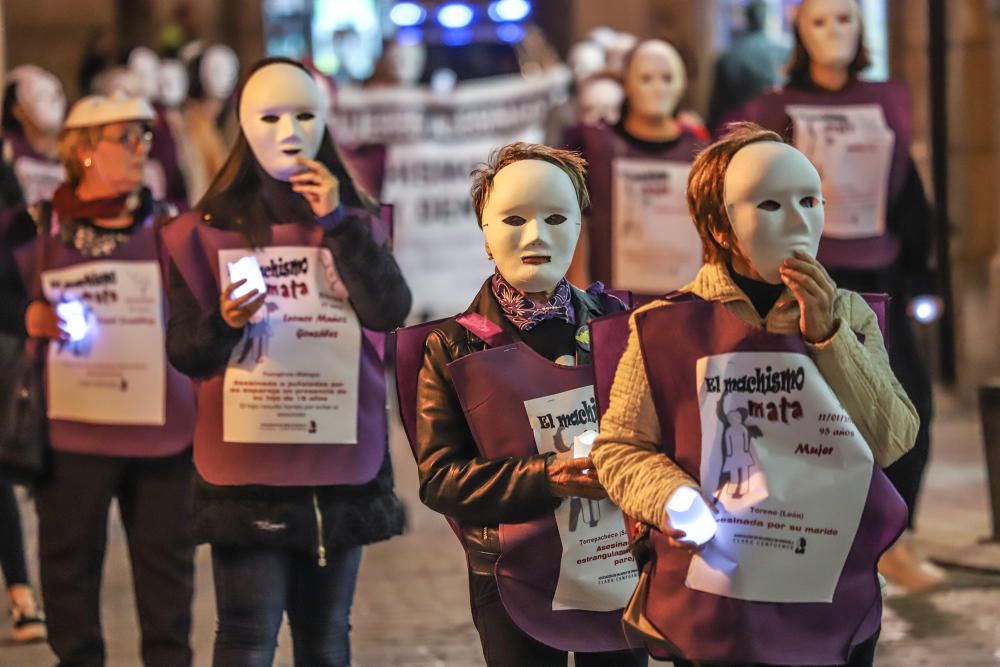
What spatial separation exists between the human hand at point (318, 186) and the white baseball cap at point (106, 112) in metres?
1.26

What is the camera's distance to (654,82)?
7910mm

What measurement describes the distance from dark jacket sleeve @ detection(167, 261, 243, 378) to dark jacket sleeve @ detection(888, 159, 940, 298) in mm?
3350

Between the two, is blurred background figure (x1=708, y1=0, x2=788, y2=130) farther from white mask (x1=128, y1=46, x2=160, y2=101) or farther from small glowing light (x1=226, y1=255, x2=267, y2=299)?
white mask (x1=128, y1=46, x2=160, y2=101)

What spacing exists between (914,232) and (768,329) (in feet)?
13.3

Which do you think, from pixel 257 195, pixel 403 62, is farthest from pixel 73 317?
pixel 403 62

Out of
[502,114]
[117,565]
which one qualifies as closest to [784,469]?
[117,565]

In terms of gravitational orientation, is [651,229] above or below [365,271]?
below

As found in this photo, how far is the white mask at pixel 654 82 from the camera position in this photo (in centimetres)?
792

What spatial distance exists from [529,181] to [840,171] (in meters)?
3.30

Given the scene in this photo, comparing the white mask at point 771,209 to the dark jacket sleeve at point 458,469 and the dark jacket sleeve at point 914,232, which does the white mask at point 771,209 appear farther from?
the dark jacket sleeve at point 914,232

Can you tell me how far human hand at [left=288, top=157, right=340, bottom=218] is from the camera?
5.21 m

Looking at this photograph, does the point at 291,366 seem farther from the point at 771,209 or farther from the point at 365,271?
the point at 771,209

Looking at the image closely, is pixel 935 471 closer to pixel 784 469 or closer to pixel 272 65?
pixel 272 65

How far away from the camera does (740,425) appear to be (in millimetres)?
3650
